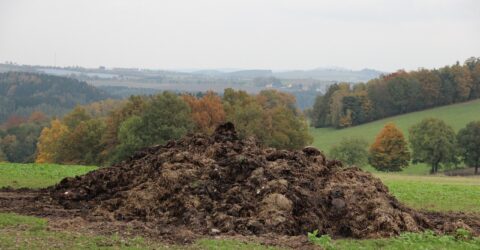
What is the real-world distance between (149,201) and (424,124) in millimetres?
69299

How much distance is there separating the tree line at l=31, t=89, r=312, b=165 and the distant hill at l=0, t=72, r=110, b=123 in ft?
336

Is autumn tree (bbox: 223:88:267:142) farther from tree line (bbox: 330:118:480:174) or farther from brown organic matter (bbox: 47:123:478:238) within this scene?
brown organic matter (bbox: 47:123:478:238)

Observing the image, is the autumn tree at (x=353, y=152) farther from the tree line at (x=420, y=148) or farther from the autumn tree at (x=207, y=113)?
the autumn tree at (x=207, y=113)

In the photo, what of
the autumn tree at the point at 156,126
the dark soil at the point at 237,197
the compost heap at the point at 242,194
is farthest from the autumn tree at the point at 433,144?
the compost heap at the point at 242,194

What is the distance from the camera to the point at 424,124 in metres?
77.7

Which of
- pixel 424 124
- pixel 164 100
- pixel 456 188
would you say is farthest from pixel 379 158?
pixel 456 188

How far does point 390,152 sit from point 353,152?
222 inches

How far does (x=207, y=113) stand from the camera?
58.3 metres

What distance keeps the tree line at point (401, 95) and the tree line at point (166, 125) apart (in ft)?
143

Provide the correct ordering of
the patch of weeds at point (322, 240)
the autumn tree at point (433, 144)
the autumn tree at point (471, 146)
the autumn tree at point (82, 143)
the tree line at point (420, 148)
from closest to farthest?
1. the patch of weeds at point (322, 240)
2. the autumn tree at point (82, 143)
3. the autumn tree at point (433, 144)
4. the tree line at point (420, 148)
5. the autumn tree at point (471, 146)

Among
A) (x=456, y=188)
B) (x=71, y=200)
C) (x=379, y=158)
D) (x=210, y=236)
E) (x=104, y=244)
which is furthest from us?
(x=379, y=158)

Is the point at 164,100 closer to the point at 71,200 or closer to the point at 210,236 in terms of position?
the point at 71,200

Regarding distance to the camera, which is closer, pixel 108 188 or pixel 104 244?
pixel 104 244

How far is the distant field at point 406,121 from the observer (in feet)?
308
